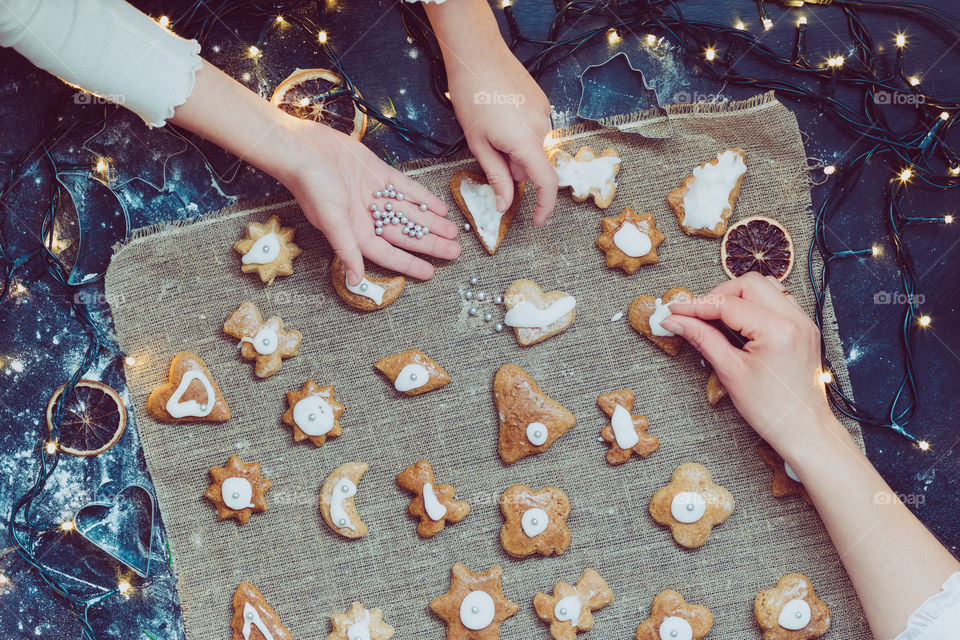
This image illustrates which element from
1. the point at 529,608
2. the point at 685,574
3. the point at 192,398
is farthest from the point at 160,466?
the point at 685,574

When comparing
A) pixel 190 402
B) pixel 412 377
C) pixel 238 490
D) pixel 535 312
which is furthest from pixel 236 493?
pixel 535 312

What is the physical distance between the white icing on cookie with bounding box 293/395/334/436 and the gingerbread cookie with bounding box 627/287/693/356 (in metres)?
0.75

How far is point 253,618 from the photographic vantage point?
1.60 meters

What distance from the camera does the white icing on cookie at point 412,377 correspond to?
5.24 ft

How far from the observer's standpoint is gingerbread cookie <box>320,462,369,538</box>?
1604 mm

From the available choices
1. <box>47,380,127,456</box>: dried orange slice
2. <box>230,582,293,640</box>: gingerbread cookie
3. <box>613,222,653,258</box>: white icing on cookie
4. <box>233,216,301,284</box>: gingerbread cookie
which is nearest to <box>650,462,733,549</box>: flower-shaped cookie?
<box>613,222,653,258</box>: white icing on cookie

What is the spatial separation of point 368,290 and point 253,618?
812 mm

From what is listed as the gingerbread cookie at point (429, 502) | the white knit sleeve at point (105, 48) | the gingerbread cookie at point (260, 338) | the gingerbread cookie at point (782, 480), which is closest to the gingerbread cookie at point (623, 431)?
the gingerbread cookie at point (782, 480)

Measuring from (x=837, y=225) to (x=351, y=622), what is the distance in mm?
1508

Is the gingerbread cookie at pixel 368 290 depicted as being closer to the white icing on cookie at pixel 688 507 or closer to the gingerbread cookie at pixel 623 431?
the gingerbread cookie at pixel 623 431

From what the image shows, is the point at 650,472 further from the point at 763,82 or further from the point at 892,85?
the point at 892,85

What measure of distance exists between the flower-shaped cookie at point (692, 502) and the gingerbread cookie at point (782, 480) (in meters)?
0.11

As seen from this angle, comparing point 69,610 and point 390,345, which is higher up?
point 390,345

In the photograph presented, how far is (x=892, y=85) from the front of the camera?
5.49 feet
